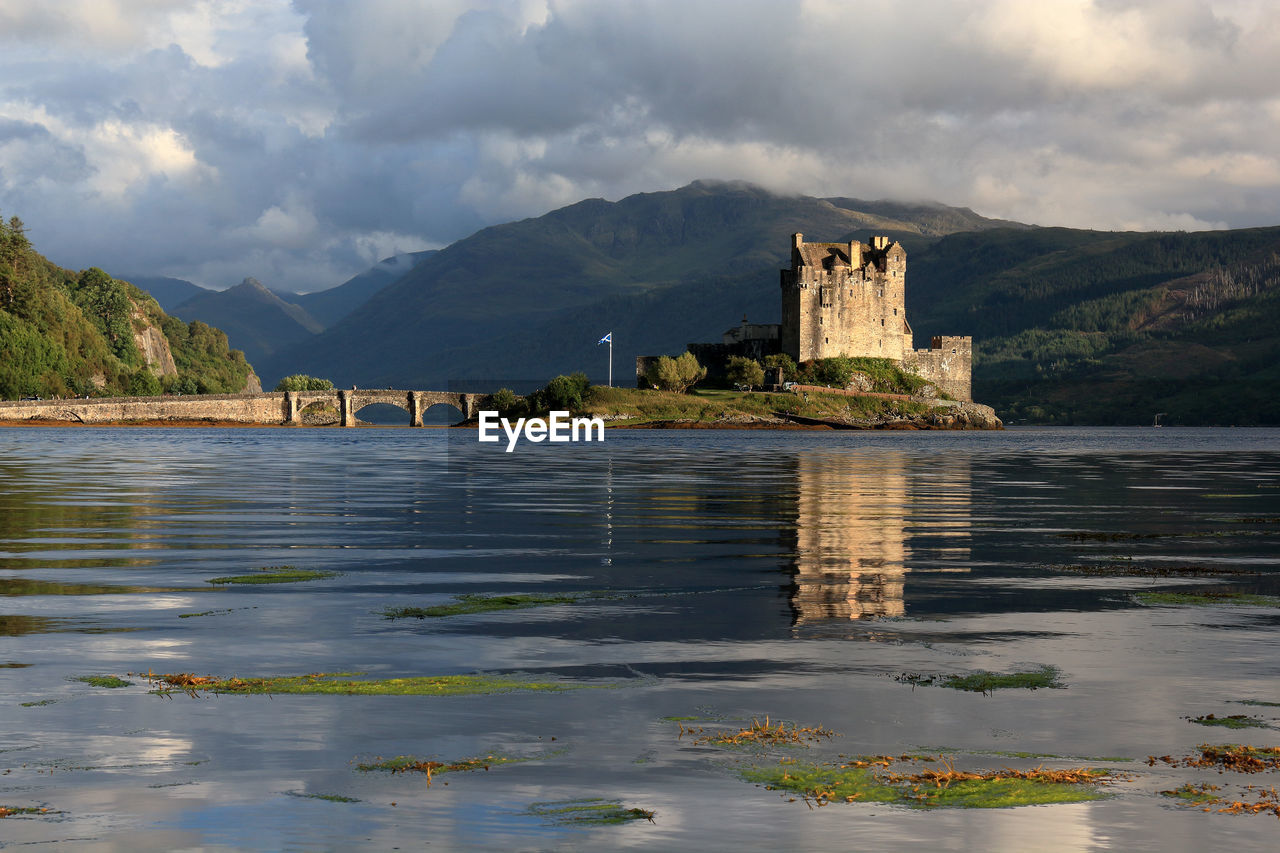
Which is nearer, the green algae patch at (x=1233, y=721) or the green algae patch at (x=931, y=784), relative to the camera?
the green algae patch at (x=931, y=784)

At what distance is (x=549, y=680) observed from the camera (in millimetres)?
15906

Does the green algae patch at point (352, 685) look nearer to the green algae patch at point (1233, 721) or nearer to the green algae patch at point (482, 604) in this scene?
the green algae patch at point (482, 604)

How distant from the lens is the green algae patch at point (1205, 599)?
22.6 m

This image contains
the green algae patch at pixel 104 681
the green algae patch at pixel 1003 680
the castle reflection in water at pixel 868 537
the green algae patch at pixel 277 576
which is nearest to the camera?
the green algae patch at pixel 104 681

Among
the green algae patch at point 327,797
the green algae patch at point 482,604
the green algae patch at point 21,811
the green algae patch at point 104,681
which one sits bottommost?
the green algae patch at point 482,604

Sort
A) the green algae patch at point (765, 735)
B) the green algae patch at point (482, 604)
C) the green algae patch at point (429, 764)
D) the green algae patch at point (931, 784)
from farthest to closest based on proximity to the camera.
Result: 1. the green algae patch at point (482, 604)
2. the green algae patch at point (765, 735)
3. the green algae patch at point (429, 764)
4. the green algae patch at point (931, 784)

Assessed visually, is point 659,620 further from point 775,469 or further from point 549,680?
point 775,469

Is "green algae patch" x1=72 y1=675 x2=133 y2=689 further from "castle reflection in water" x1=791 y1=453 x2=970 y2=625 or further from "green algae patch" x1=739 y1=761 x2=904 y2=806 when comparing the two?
"castle reflection in water" x1=791 y1=453 x2=970 y2=625

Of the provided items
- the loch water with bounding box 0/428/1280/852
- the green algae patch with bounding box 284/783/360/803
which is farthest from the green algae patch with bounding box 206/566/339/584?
the green algae patch with bounding box 284/783/360/803

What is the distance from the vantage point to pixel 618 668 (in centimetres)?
1670

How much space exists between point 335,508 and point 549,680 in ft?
99.9

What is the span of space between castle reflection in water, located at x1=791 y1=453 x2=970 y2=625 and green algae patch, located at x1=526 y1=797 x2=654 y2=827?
32.0ft

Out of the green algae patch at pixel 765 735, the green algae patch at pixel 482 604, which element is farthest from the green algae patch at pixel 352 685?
the green algae patch at pixel 482 604

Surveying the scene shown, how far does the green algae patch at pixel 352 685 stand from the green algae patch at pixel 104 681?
1.12 feet
